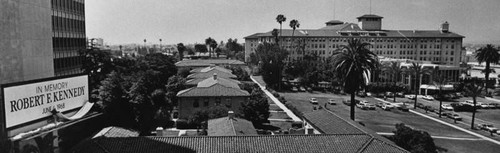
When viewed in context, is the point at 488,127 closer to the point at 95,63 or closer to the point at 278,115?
the point at 278,115

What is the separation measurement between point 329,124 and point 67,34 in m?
44.0

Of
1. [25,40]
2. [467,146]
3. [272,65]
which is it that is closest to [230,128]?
[25,40]

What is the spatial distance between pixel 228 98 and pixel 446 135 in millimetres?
33190

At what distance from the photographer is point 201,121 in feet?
171

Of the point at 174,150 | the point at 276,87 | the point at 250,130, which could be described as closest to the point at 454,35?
the point at 276,87

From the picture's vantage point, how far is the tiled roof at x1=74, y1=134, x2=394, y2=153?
98.5ft

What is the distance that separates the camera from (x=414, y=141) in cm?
4244

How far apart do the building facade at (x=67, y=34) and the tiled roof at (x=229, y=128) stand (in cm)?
2763

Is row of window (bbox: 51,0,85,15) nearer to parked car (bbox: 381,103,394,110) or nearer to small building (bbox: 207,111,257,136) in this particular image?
small building (bbox: 207,111,257,136)

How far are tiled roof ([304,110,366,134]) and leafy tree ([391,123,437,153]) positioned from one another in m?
7.35

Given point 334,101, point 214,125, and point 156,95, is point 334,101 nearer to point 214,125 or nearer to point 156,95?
point 156,95

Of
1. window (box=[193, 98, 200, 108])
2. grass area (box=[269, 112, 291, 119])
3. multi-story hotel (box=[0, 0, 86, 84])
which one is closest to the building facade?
window (box=[193, 98, 200, 108])

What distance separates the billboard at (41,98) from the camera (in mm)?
19938

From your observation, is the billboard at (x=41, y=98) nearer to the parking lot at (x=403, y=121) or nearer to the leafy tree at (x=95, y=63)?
the leafy tree at (x=95, y=63)
